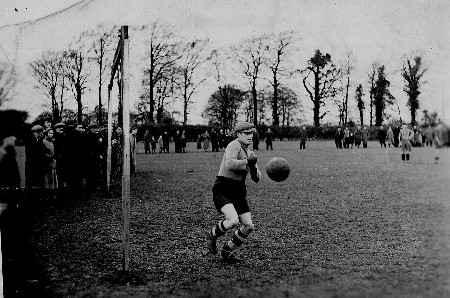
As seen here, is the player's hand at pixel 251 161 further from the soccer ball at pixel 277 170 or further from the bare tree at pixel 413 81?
the bare tree at pixel 413 81

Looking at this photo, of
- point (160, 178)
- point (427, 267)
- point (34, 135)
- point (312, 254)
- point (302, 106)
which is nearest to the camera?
point (427, 267)

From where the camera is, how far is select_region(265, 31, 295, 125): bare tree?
6.68 m

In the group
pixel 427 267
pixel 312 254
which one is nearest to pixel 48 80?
pixel 312 254

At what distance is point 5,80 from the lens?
5895mm

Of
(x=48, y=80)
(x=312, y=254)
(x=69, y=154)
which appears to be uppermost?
(x=48, y=80)

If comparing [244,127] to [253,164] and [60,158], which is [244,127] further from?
[60,158]

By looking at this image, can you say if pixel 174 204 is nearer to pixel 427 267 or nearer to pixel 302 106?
pixel 302 106

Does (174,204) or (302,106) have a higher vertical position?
(302,106)

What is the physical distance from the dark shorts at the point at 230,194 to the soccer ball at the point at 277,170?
1.85ft

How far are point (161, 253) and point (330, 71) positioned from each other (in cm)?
324

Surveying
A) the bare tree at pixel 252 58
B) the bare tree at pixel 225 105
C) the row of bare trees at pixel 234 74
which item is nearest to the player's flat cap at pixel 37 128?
the row of bare trees at pixel 234 74

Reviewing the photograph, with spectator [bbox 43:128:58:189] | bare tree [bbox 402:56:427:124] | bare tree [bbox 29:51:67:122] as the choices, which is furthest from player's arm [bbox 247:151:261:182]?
spectator [bbox 43:128:58:189]

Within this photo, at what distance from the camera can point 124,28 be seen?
19.0ft

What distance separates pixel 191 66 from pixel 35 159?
369 cm
